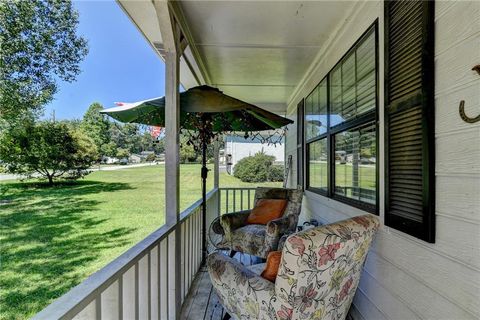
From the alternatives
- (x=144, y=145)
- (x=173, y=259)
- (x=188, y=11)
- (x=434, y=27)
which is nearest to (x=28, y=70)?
(x=144, y=145)

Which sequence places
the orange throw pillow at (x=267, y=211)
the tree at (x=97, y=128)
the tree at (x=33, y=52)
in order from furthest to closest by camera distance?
the orange throw pillow at (x=267, y=211)
the tree at (x=97, y=128)
the tree at (x=33, y=52)

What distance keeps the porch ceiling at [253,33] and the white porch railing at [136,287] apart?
69.2 inches

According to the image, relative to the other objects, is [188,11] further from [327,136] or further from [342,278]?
[342,278]

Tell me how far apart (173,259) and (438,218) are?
1687 millimetres

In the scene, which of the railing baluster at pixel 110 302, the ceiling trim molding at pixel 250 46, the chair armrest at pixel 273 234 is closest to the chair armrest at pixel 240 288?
the railing baluster at pixel 110 302

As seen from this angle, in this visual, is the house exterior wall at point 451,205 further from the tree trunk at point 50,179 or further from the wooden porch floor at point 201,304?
the tree trunk at point 50,179

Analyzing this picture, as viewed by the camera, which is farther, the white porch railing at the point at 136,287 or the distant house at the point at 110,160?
the distant house at the point at 110,160

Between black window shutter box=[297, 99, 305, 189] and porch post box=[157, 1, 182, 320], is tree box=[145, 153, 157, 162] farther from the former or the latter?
black window shutter box=[297, 99, 305, 189]

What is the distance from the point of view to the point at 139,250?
1.50m

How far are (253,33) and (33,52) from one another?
7.62 ft

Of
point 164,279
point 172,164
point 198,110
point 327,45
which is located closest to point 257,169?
point 327,45

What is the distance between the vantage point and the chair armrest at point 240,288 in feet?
5.07

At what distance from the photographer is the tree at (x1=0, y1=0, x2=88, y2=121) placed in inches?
104

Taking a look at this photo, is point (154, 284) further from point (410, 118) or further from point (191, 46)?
point (191, 46)
